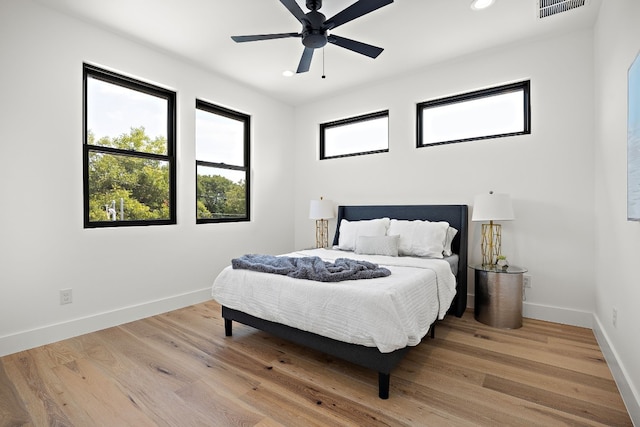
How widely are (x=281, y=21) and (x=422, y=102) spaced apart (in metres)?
2.00

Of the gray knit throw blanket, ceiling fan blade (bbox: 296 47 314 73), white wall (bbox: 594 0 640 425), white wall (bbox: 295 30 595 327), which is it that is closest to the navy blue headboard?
white wall (bbox: 295 30 595 327)

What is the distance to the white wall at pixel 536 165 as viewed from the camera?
3006 mm

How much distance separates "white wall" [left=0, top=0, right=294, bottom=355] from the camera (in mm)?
2486

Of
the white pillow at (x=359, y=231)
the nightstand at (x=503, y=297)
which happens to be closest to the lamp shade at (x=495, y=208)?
the nightstand at (x=503, y=297)

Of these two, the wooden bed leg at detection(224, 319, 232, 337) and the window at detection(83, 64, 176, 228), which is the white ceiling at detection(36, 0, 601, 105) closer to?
the window at detection(83, 64, 176, 228)

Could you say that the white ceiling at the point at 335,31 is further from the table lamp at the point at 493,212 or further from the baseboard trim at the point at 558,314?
the baseboard trim at the point at 558,314

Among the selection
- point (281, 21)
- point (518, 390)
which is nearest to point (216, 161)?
point (281, 21)

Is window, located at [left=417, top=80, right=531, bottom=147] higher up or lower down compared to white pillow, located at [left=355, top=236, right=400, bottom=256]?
higher up

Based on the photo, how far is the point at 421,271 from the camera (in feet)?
8.31

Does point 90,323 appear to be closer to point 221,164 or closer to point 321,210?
point 221,164

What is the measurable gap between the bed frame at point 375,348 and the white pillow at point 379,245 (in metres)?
0.61

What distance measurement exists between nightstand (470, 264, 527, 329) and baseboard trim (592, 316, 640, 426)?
1.97ft

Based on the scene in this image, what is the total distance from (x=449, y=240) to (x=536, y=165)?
113 centimetres

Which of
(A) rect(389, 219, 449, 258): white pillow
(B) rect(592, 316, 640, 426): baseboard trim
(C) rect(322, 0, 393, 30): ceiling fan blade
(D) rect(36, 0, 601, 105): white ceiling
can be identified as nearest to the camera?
(B) rect(592, 316, 640, 426): baseboard trim
